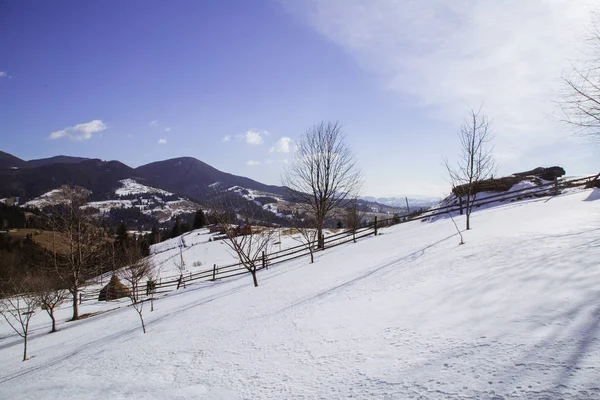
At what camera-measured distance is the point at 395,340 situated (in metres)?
4.68

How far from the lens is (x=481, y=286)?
5980mm

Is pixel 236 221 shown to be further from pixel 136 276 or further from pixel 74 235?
pixel 74 235

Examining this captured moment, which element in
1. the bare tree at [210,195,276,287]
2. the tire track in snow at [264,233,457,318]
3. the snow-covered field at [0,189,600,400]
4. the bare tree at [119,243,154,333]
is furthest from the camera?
the bare tree at [210,195,276,287]

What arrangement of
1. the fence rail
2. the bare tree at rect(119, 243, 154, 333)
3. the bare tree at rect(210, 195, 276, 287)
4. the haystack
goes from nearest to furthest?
the bare tree at rect(119, 243, 154, 333), the bare tree at rect(210, 195, 276, 287), the fence rail, the haystack

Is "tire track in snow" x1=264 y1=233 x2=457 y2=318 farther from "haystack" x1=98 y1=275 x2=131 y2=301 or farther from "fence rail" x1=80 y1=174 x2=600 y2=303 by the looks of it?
"haystack" x1=98 y1=275 x2=131 y2=301

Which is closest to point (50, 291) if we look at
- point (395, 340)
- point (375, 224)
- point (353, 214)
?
point (395, 340)

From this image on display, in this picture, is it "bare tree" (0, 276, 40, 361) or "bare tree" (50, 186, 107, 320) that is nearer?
"bare tree" (0, 276, 40, 361)

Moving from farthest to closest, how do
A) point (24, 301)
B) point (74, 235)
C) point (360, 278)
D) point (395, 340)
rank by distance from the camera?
1. point (24, 301)
2. point (74, 235)
3. point (360, 278)
4. point (395, 340)

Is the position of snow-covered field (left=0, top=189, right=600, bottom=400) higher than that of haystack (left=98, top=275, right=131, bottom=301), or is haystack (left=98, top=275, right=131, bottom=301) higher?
snow-covered field (left=0, top=189, right=600, bottom=400)

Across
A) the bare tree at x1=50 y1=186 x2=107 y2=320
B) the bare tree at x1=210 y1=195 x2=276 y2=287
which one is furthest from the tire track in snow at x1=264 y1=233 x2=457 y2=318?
the bare tree at x1=50 y1=186 x2=107 y2=320

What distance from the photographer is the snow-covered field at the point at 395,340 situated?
3418 mm

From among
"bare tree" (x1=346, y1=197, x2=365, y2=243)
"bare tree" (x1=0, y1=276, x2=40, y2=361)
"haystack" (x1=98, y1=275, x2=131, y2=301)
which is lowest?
"haystack" (x1=98, y1=275, x2=131, y2=301)

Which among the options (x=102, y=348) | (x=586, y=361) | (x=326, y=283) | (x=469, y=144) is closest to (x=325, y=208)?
(x=469, y=144)

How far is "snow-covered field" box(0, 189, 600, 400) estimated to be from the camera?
3.42 m
